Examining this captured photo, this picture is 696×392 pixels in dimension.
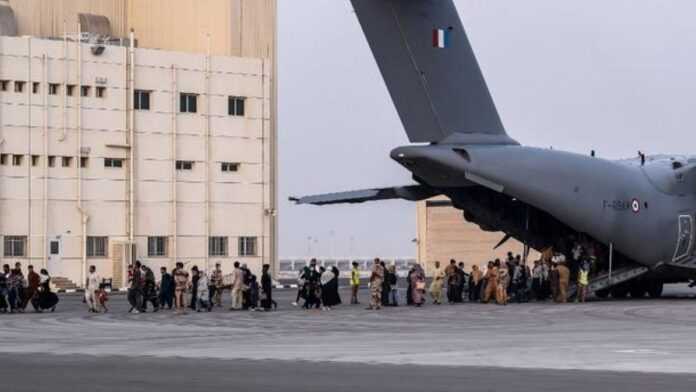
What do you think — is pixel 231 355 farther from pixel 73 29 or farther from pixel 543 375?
pixel 73 29

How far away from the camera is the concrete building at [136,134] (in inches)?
2662

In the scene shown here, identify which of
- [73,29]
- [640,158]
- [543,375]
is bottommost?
[543,375]


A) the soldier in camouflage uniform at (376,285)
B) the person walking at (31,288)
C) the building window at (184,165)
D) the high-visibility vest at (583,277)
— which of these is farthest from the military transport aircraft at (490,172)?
→ the building window at (184,165)

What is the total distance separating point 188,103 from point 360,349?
48765mm

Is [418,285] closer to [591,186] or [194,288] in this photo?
[591,186]

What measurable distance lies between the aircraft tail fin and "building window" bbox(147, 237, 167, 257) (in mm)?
32351

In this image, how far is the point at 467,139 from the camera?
1640 inches

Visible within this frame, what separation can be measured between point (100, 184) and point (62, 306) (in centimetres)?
2421

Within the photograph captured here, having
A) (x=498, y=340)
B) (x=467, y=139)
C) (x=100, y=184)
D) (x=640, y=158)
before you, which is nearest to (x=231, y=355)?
(x=498, y=340)

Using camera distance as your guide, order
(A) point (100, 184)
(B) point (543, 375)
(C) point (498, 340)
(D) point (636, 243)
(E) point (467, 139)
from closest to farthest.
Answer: (B) point (543, 375)
(C) point (498, 340)
(E) point (467, 139)
(D) point (636, 243)
(A) point (100, 184)

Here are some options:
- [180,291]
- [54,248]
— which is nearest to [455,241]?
[54,248]

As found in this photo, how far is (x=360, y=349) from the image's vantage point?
81.7 ft

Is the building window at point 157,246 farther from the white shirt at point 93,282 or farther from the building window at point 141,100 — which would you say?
the white shirt at point 93,282

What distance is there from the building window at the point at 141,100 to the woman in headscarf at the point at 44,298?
2864 cm
